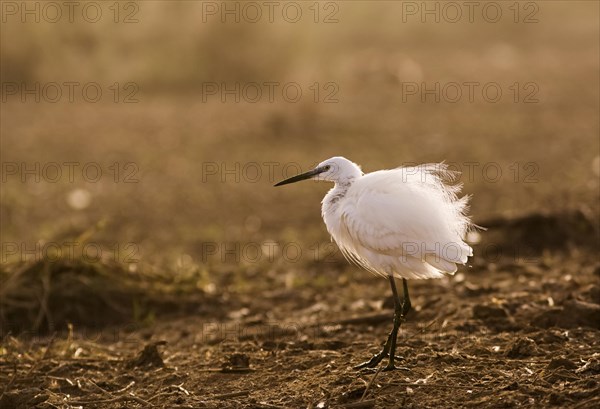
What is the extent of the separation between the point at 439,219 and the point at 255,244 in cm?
449

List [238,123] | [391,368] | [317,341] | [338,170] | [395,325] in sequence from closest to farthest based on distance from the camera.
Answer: [391,368] → [395,325] → [338,170] → [317,341] → [238,123]

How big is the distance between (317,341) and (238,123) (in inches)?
343

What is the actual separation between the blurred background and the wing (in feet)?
9.36

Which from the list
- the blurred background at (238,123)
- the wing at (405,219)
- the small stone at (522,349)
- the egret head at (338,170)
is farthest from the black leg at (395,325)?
the blurred background at (238,123)

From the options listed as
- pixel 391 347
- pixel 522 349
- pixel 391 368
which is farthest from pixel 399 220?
pixel 522 349

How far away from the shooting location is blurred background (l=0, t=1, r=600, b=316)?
9.90 metres

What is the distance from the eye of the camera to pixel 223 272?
840cm

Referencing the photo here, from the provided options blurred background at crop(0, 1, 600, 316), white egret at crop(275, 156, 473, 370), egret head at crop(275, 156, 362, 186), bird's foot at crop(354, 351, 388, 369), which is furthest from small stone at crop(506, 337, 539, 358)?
blurred background at crop(0, 1, 600, 316)

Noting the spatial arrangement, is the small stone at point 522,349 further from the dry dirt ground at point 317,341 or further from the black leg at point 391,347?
the black leg at point 391,347

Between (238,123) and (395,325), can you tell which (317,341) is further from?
(238,123)

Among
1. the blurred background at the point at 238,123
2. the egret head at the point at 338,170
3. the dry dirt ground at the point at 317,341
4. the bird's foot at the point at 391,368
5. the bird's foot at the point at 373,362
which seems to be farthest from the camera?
the blurred background at the point at 238,123

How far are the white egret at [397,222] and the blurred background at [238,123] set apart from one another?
8.75ft

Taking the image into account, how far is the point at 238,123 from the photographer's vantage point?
46.8 ft

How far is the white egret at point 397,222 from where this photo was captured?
5023mm
